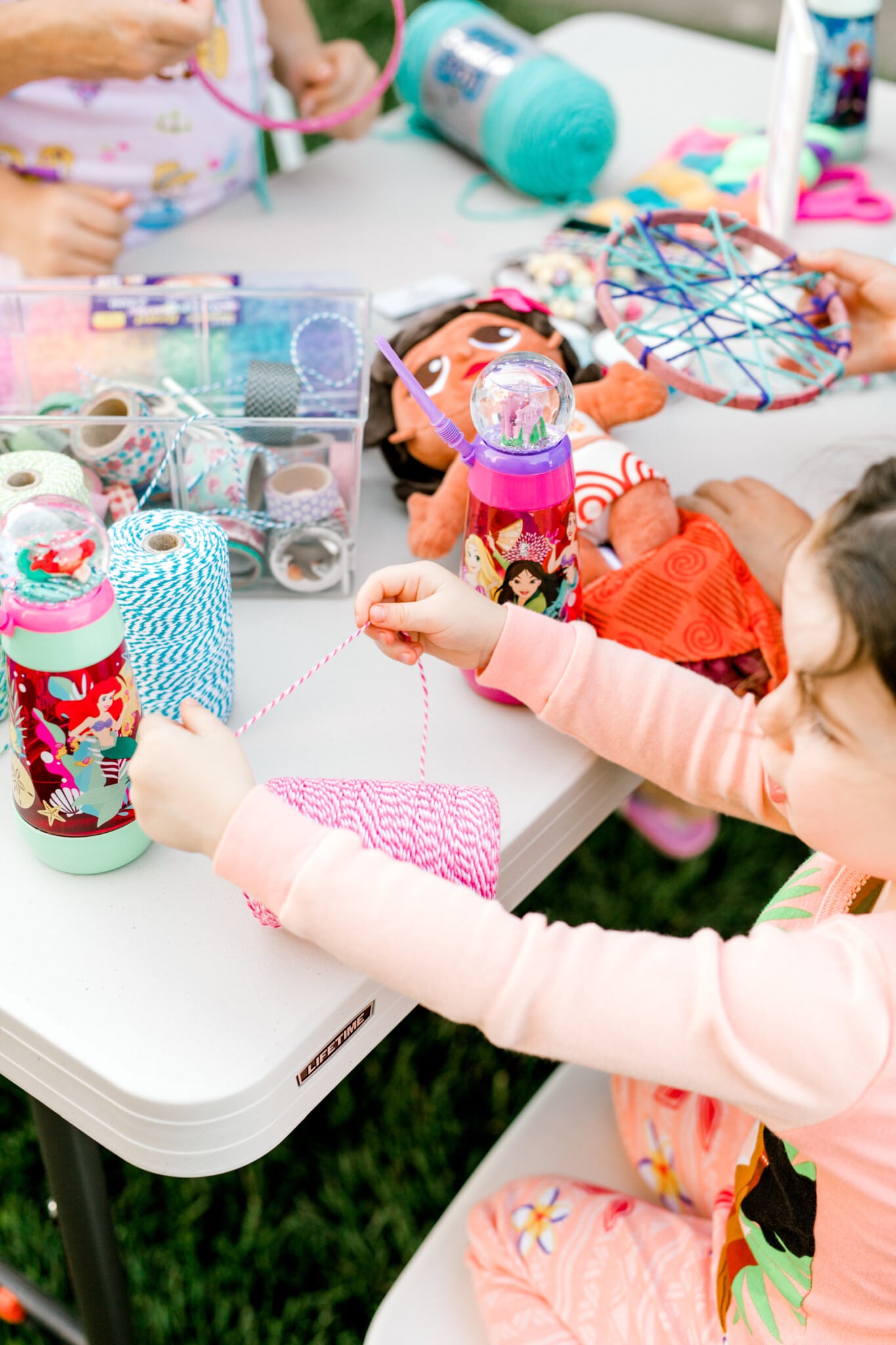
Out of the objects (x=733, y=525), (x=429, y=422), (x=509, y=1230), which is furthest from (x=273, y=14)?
(x=509, y=1230)

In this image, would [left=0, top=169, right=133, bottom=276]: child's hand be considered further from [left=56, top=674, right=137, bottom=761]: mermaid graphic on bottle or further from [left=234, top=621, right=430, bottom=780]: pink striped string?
[left=56, top=674, right=137, bottom=761]: mermaid graphic on bottle

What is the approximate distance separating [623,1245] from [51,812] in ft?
1.51

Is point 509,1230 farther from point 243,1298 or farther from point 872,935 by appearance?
point 243,1298

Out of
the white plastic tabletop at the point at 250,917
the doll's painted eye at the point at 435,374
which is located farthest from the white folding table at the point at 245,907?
the doll's painted eye at the point at 435,374

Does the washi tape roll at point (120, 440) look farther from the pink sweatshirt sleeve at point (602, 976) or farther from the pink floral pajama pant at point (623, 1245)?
the pink floral pajama pant at point (623, 1245)

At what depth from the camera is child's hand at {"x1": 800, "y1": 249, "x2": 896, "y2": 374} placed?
1089mm

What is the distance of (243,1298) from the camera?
1192 millimetres

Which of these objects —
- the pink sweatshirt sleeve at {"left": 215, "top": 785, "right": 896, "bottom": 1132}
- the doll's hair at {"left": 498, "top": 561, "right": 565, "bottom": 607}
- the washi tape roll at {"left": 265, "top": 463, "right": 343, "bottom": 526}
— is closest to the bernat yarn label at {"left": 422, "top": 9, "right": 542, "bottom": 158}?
the washi tape roll at {"left": 265, "top": 463, "right": 343, "bottom": 526}

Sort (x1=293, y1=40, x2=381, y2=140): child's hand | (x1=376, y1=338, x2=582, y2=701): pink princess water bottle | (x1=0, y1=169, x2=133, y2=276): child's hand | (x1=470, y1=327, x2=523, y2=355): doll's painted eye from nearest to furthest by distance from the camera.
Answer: (x1=376, y1=338, x2=582, y2=701): pink princess water bottle, (x1=470, y1=327, x2=523, y2=355): doll's painted eye, (x1=0, y1=169, x2=133, y2=276): child's hand, (x1=293, y1=40, x2=381, y2=140): child's hand

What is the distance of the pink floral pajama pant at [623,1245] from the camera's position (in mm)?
782

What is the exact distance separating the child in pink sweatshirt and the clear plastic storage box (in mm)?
173

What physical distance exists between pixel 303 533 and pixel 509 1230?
50 centimetres

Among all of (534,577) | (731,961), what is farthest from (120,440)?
(731,961)

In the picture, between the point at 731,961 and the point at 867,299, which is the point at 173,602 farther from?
the point at 867,299
